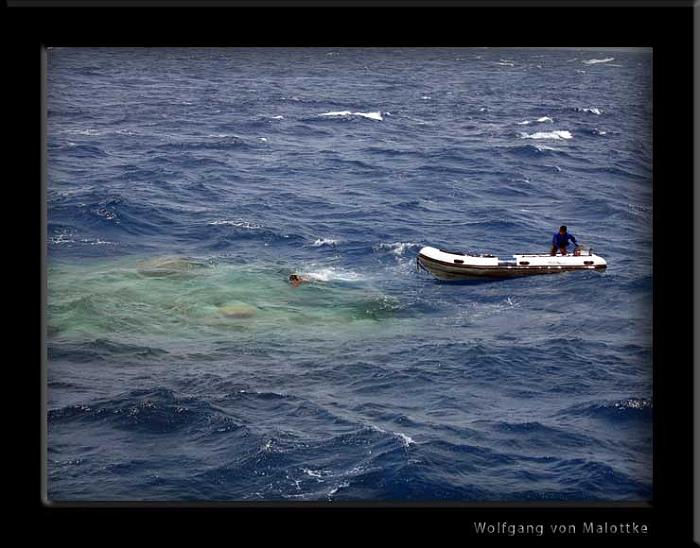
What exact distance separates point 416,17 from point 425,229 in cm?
970

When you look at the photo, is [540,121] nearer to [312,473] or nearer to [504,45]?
[504,45]

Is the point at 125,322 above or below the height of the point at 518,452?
above

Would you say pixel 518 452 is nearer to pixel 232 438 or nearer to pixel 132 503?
pixel 232 438

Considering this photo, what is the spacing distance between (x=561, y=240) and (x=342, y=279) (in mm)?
5158

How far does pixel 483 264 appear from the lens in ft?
81.6

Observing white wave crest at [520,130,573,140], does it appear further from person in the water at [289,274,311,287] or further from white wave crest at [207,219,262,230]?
white wave crest at [207,219,262,230]

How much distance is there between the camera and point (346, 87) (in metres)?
23.9

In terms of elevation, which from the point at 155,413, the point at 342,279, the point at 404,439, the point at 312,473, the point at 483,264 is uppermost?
the point at 483,264

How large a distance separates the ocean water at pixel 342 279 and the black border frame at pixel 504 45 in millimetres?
501

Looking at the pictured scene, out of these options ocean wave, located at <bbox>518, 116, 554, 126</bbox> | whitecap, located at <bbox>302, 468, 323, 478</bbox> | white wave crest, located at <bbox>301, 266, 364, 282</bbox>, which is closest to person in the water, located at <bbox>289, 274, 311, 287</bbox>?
white wave crest, located at <bbox>301, 266, 364, 282</bbox>

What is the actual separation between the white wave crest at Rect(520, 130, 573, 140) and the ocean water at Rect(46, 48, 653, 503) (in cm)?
6
